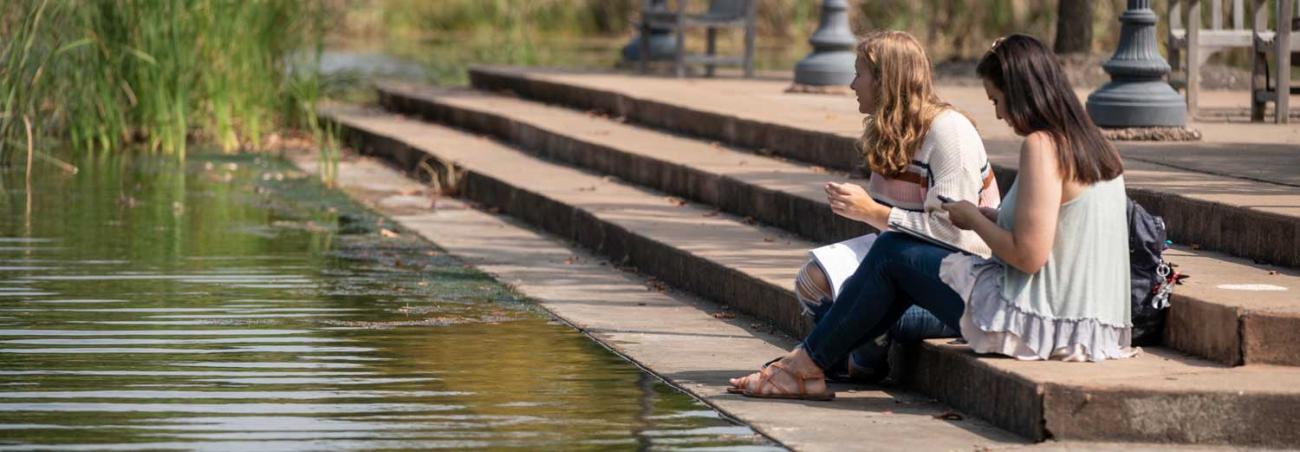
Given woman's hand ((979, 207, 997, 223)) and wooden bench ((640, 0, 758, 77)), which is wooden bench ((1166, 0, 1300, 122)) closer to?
wooden bench ((640, 0, 758, 77))

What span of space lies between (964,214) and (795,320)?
62.1 inches

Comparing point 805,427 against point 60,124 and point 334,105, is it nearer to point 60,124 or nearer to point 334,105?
point 60,124

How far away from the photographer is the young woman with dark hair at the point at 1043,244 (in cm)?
574

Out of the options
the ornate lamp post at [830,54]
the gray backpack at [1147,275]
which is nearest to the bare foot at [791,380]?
the gray backpack at [1147,275]

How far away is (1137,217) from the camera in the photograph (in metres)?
6.08

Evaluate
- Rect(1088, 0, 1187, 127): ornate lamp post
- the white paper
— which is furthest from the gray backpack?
Rect(1088, 0, 1187, 127): ornate lamp post

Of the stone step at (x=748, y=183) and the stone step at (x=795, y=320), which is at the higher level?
the stone step at (x=748, y=183)

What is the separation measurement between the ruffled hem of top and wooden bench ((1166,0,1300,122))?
5.63 metres

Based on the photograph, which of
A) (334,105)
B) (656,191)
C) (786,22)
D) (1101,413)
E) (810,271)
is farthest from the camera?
(786,22)

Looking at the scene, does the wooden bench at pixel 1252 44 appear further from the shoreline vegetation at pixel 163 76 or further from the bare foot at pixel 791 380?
the bare foot at pixel 791 380

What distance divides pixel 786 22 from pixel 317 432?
2294 centimetres

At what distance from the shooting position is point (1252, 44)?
11.6 m

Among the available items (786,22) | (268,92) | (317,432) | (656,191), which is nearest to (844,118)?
(656,191)

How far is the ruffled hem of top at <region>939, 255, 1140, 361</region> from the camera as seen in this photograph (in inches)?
231
